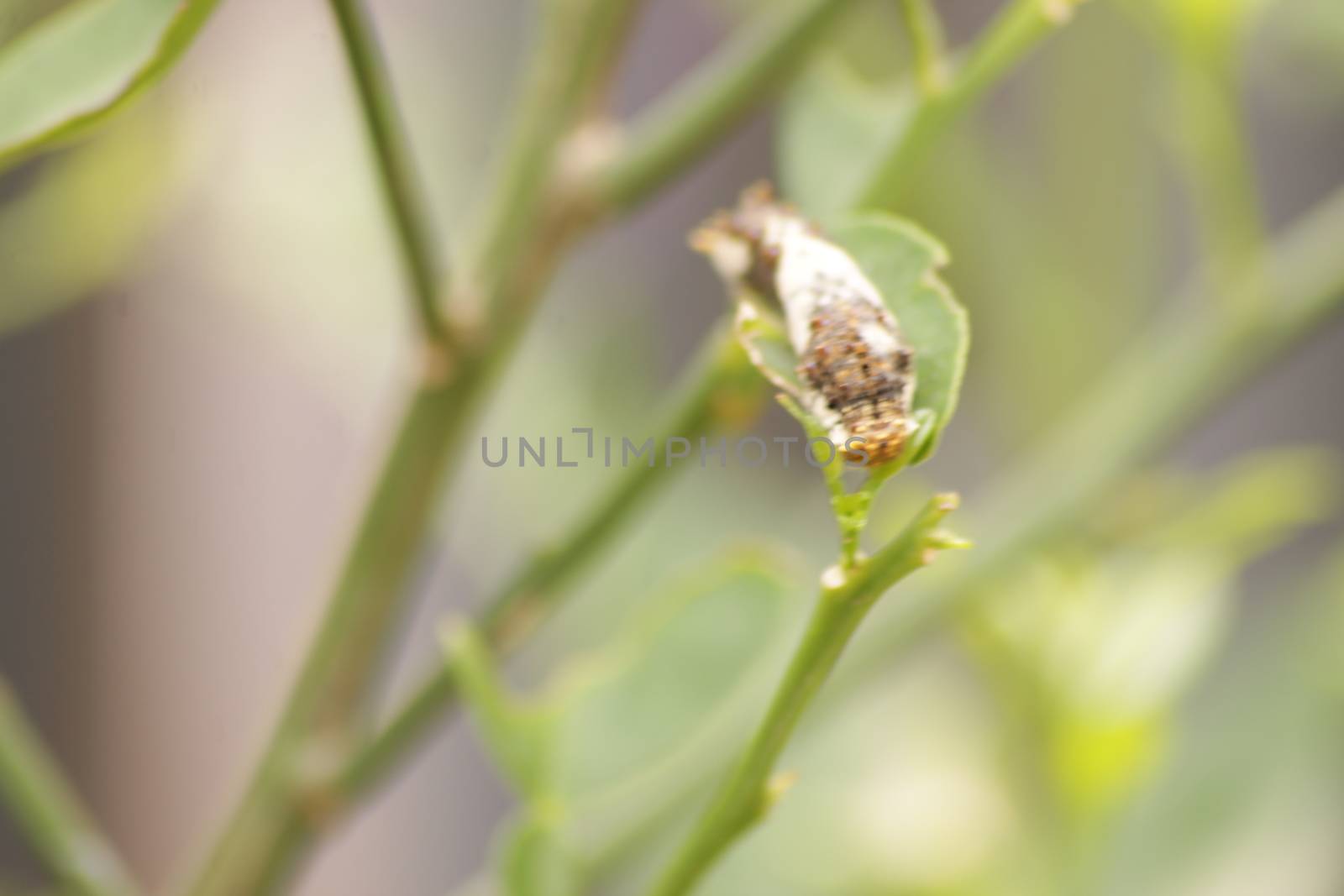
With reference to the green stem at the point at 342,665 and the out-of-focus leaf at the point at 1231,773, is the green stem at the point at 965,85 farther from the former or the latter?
the out-of-focus leaf at the point at 1231,773

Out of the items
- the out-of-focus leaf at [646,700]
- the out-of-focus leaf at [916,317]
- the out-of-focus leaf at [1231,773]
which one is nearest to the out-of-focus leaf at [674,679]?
the out-of-focus leaf at [646,700]

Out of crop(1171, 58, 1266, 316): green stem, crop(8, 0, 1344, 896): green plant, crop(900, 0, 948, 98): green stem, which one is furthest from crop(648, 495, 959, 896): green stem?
crop(1171, 58, 1266, 316): green stem

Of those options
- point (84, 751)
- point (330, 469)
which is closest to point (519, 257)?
point (330, 469)

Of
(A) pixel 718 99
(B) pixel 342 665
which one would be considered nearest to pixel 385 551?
(B) pixel 342 665

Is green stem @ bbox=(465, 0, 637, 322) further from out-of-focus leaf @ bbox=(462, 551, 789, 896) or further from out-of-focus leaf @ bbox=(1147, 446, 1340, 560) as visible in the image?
out-of-focus leaf @ bbox=(1147, 446, 1340, 560)

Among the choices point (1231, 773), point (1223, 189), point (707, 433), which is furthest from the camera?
point (1231, 773)

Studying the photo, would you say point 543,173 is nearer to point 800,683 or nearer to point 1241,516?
point 800,683
